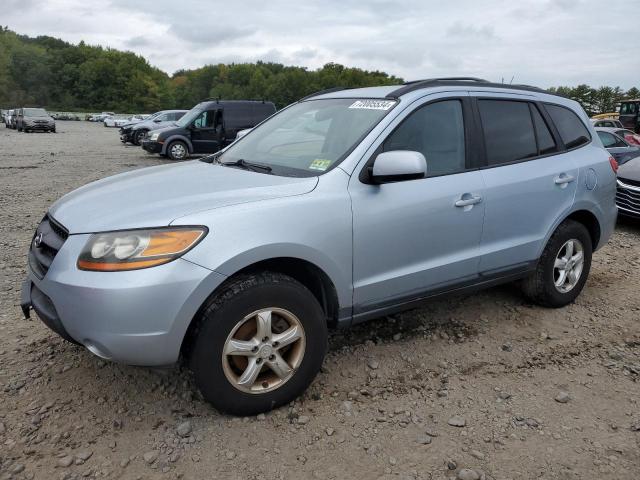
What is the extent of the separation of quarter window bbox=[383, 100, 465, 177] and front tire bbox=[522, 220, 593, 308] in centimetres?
120

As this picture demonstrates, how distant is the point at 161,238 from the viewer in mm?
2457

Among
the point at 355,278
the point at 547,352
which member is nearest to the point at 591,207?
the point at 547,352

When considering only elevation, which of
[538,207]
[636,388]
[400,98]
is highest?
[400,98]

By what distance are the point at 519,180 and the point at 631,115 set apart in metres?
30.0

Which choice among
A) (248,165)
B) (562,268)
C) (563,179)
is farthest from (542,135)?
(248,165)

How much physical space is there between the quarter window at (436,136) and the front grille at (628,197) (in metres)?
5.22

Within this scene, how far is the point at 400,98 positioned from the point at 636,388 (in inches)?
88.4

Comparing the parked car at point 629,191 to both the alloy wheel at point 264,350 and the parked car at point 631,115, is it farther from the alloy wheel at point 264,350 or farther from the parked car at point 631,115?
the parked car at point 631,115

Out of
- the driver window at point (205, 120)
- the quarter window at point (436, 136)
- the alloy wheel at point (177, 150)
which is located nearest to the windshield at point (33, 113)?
the alloy wheel at point (177, 150)

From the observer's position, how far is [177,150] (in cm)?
1639

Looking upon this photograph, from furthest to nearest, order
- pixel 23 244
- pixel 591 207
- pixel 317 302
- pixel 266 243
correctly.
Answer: pixel 23 244 → pixel 591 207 → pixel 317 302 → pixel 266 243

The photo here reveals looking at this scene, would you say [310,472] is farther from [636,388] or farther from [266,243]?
[636,388]

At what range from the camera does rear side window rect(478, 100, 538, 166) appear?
12.2 feet

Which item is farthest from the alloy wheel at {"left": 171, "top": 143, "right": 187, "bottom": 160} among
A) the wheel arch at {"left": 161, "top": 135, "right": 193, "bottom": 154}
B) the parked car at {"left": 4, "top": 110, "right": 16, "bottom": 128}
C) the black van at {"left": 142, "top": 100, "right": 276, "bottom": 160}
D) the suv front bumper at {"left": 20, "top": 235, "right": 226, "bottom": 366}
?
the parked car at {"left": 4, "top": 110, "right": 16, "bottom": 128}
